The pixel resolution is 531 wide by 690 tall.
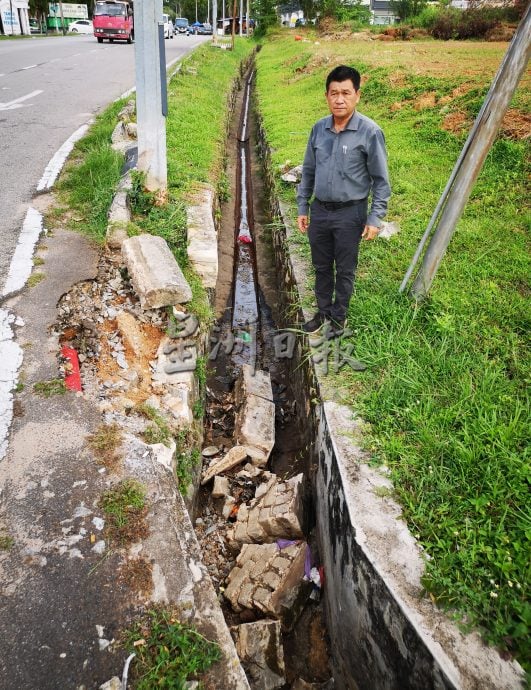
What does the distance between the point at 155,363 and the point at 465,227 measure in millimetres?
3672

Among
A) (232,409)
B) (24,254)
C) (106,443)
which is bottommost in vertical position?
(232,409)

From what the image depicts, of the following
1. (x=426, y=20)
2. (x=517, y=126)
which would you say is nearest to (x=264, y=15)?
(x=426, y=20)

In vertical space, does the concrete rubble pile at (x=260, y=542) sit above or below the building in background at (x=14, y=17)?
below

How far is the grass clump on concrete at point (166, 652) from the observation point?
1.74 m

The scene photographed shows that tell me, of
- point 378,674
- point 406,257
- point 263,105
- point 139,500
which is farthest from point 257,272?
point 263,105

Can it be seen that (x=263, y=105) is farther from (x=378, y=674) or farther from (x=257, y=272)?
(x=378, y=674)

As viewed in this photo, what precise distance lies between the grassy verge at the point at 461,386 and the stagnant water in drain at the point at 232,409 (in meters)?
1.11

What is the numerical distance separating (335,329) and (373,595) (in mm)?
2070

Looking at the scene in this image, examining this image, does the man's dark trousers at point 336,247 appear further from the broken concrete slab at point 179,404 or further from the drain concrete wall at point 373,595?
the broken concrete slab at point 179,404

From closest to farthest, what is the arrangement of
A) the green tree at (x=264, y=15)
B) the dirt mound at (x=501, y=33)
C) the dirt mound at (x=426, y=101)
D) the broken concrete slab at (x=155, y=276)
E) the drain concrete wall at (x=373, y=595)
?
the drain concrete wall at (x=373, y=595) → the broken concrete slab at (x=155, y=276) → the dirt mound at (x=426, y=101) → the dirt mound at (x=501, y=33) → the green tree at (x=264, y=15)

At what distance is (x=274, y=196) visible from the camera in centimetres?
758

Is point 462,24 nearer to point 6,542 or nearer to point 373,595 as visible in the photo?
point 373,595

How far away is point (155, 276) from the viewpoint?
373cm

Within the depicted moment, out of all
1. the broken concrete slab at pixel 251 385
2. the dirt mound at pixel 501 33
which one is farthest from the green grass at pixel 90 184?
the dirt mound at pixel 501 33
